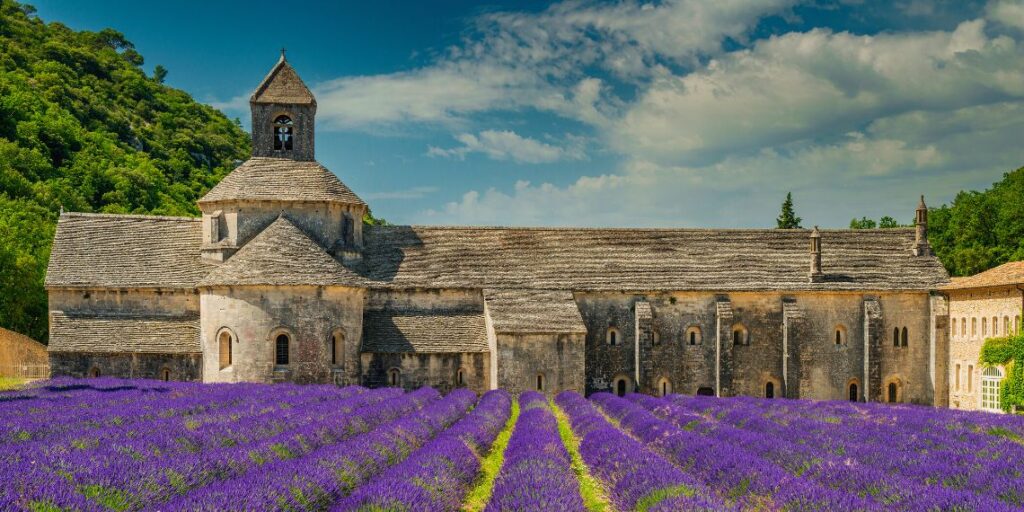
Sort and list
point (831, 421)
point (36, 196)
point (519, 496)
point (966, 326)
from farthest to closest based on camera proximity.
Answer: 1. point (36, 196)
2. point (966, 326)
3. point (831, 421)
4. point (519, 496)

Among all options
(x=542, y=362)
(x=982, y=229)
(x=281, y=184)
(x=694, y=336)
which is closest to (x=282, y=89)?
(x=281, y=184)

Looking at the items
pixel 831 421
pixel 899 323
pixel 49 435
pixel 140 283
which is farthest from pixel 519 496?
pixel 899 323

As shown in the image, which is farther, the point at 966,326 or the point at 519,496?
the point at 966,326

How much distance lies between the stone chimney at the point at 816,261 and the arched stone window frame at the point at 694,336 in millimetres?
6026

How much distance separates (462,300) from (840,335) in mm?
17970

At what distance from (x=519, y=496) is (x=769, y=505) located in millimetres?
3460

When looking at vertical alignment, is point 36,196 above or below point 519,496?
above

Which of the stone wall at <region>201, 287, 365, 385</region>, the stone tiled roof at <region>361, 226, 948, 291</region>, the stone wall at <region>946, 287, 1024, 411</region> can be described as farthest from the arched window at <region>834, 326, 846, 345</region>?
the stone wall at <region>201, 287, 365, 385</region>

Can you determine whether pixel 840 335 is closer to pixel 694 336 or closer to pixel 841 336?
pixel 841 336

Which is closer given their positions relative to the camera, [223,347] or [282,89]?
[223,347]

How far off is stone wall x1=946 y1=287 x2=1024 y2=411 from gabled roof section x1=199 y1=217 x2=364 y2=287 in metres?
26.2

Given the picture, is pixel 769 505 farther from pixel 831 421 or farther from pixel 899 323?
pixel 899 323

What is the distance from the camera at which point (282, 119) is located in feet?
143

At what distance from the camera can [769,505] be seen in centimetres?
1236
